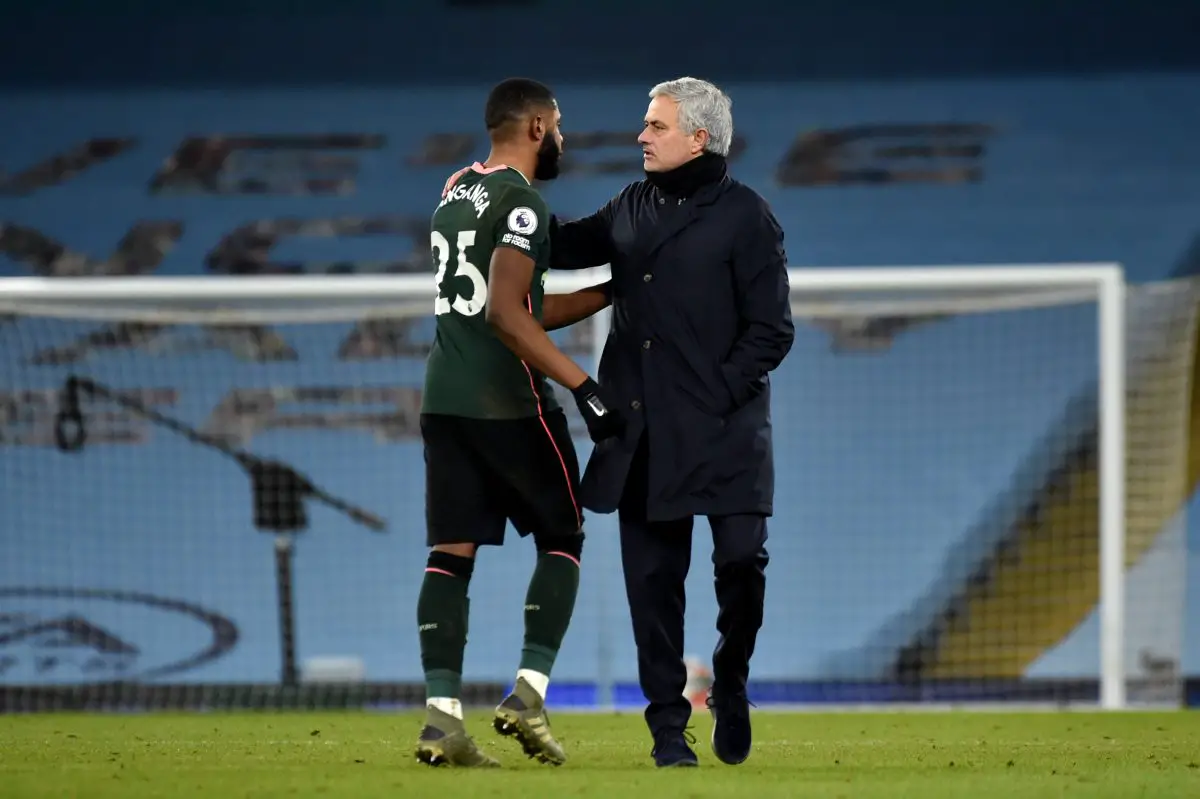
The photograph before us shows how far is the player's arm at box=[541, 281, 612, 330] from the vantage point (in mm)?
4578

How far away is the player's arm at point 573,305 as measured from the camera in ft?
15.0

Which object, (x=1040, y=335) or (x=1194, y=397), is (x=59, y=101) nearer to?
(x=1040, y=335)

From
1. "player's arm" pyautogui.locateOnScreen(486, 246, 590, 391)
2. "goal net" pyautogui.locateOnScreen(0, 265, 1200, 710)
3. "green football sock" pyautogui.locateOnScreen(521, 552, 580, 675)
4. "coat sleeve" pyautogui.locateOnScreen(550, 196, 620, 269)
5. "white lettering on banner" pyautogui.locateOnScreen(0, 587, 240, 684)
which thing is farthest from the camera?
"white lettering on banner" pyautogui.locateOnScreen(0, 587, 240, 684)

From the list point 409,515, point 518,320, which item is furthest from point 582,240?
point 409,515

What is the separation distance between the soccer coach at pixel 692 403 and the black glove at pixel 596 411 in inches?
5.2

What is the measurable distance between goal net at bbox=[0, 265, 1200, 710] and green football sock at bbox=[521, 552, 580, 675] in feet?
16.2

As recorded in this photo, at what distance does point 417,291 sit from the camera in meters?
7.96

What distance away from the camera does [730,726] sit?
4398 millimetres

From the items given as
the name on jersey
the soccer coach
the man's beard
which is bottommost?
the soccer coach

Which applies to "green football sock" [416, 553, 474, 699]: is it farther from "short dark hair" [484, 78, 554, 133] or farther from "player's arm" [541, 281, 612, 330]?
"short dark hair" [484, 78, 554, 133]

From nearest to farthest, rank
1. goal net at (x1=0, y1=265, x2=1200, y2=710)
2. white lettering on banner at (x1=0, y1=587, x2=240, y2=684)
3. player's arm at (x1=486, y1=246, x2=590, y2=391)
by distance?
player's arm at (x1=486, y1=246, x2=590, y2=391), goal net at (x1=0, y1=265, x2=1200, y2=710), white lettering on banner at (x1=0, y1=587, x2=240, y2=684)

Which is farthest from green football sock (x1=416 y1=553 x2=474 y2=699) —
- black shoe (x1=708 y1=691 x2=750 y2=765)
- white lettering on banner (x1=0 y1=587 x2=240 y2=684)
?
white lettering on banner (x1=0 y1=587 x2=240 y2=684)

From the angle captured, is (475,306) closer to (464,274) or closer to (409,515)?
(464,274)

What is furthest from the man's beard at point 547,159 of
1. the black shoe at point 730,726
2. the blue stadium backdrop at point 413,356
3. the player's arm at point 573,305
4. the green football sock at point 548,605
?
the blue stadium backdrop at point 413,356
